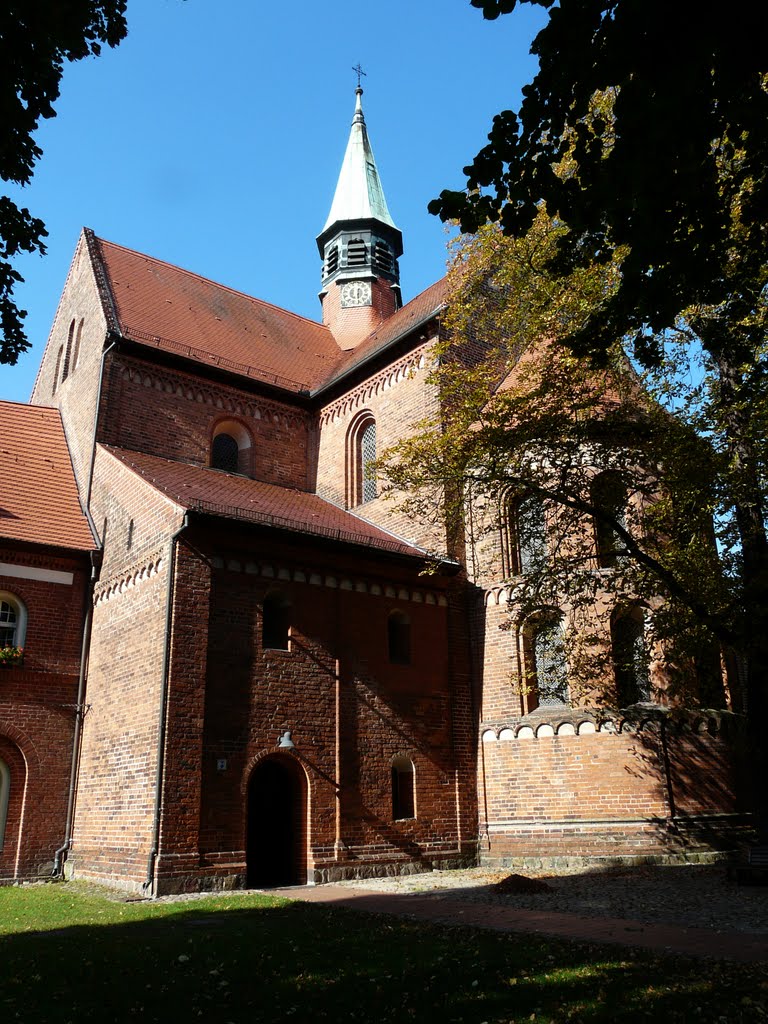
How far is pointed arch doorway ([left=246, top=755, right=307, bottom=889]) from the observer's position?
14.6m

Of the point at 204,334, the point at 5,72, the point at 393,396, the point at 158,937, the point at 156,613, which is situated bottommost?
the point at 158,937

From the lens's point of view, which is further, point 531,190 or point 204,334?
point 204,334

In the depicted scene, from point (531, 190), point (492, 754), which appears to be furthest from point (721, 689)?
point (531, 190)

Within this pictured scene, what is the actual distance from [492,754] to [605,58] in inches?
556

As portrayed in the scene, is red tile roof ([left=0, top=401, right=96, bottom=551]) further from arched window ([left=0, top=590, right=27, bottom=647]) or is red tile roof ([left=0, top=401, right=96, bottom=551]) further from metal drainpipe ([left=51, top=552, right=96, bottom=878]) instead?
arched window ([left=0, top=590, right=27, bottom=647])

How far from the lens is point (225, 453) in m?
21.6

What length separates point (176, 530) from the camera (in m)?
14.4

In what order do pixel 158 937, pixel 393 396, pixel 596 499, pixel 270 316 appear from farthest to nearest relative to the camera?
1. pixel 270 316
2. pixel 393 396
3. pixel 596 499
4. pixel 158 937

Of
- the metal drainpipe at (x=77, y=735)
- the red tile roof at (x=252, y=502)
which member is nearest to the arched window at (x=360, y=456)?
the red tile roof at (x=252, y=502)

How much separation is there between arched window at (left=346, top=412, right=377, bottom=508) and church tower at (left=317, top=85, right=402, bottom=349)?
20.9 feet

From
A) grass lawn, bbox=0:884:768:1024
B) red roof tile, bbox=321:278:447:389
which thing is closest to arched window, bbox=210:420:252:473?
red roof tile, bbox=321:278:447:389

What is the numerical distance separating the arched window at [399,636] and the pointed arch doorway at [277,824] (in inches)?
127

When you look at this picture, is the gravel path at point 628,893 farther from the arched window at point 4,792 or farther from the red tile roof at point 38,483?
the red tile roof at point 38,483

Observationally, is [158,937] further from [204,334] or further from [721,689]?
[204,334]
